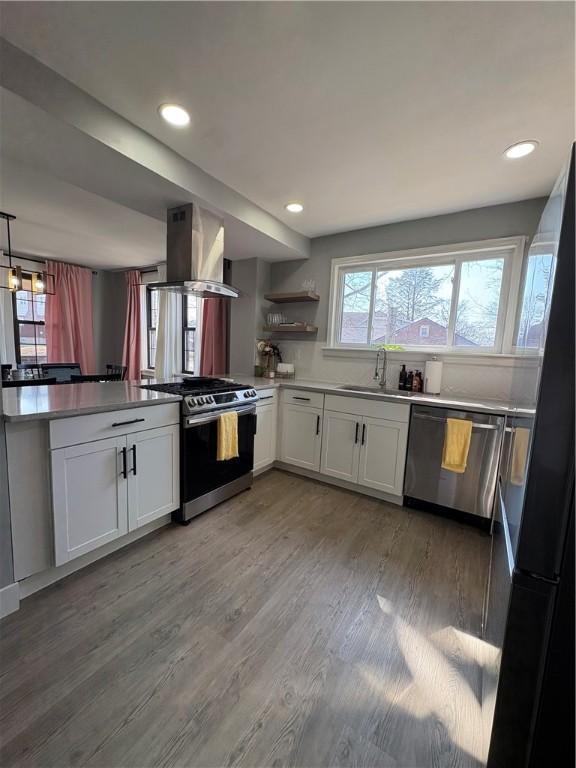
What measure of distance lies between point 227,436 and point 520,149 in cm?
267

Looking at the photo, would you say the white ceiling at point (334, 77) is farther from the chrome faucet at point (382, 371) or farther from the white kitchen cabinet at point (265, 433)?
the white kitchen cabinet at point (265, 433)

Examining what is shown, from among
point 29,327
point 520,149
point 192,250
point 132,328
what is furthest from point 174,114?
point 29,327

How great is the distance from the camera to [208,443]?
2.40 metres

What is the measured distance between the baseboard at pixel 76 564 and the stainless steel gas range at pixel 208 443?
0.24 metres

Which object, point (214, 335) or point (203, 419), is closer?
point (203, 419)

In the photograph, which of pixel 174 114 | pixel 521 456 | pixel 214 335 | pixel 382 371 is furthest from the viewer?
pixel 214 335

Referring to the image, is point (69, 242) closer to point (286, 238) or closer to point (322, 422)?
point (286, 238)

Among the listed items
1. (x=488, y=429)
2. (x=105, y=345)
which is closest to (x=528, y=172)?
(x=488, y=429)

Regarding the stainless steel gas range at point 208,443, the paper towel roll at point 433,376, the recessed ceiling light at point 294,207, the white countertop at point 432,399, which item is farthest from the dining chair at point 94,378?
the paper towel roll at point 433,376

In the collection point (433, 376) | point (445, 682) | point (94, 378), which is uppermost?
point (433, 376)

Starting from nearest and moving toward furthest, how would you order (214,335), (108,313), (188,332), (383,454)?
(383,454) < (214,335) < (188,332) < (108,313)

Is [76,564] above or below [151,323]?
below

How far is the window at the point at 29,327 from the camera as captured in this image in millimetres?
5078

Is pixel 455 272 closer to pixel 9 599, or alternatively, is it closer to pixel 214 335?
pixel 214 335
